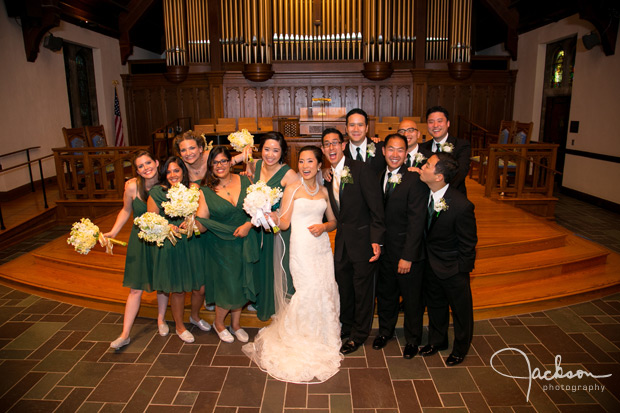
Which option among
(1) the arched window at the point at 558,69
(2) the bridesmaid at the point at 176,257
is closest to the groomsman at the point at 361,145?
(2) the bridesmaid at the point at 176,257

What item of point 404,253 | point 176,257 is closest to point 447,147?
point 404,253

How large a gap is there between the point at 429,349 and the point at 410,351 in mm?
180

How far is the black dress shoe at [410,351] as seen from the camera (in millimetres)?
3557

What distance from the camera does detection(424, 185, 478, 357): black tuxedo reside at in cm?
311

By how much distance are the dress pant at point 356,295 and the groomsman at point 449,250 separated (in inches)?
19.2

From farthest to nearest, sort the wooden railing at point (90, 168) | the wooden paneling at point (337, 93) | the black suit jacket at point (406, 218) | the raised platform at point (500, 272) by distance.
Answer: the wooden paneling at point (337, 93) → the wooden railing at point (90, 168) → the raised platform at point (500, 272) → the black suit jacket at point (406, 218)

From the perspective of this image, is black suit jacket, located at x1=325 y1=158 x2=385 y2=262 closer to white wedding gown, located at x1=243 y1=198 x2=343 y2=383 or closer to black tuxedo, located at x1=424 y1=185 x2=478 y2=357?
white wedding gown, located at x1=243 y1=198 x2=343 y2=383

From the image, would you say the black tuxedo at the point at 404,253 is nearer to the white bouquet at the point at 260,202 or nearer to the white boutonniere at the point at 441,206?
the white boutonniere at the point at 441,206

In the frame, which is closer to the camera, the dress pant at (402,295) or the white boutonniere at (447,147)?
the dress pant at (402,295)

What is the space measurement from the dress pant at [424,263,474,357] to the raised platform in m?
0.91

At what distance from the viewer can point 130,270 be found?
12.1 ft

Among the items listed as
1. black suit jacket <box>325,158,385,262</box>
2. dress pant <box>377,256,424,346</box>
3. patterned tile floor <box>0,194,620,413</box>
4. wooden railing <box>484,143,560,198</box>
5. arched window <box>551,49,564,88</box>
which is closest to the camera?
patterned tile floor <box>0,194,620,413</box>

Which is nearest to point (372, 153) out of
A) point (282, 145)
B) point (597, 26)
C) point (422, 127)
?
point (282, 145)

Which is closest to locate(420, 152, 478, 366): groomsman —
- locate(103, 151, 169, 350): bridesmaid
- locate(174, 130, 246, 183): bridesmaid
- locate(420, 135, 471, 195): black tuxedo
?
locate(420, 135, 471, 195): black tuxedo
